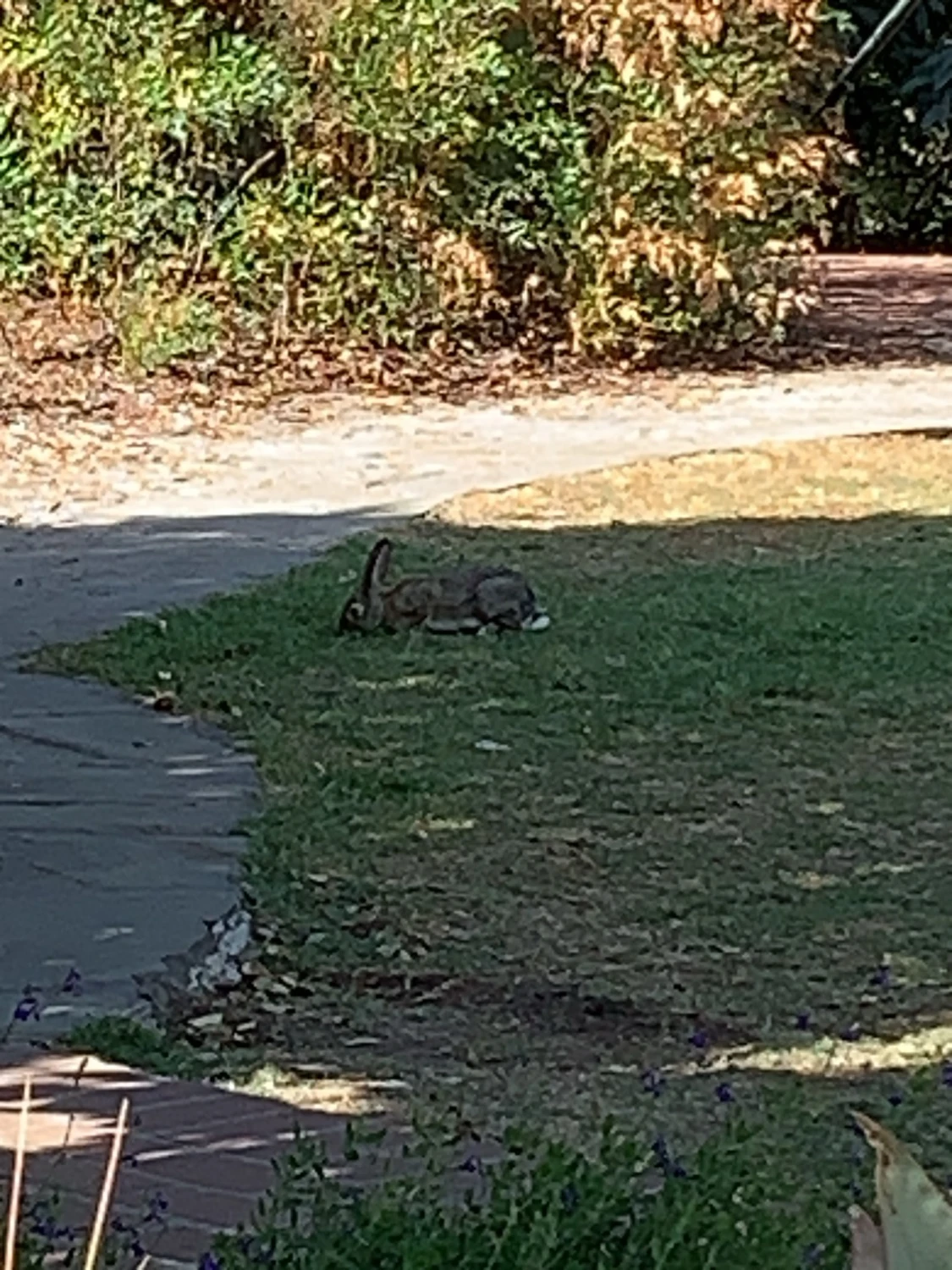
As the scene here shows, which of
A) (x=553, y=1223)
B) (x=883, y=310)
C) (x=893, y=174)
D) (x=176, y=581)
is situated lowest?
(x=883, y=310)

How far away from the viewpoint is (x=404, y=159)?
1741cm

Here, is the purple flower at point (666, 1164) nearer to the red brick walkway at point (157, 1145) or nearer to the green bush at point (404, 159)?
the red brick walkway at point (157, 1145)

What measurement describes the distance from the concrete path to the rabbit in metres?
1.03

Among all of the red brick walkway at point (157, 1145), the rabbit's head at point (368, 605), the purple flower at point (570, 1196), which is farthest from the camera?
the rabbit's head at point (368, 605)

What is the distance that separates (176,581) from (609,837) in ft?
13.8

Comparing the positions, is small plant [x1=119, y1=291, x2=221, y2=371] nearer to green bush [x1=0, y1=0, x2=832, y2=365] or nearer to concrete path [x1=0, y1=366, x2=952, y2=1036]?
green bush [x1=0, y1=0, x2=832, y2=365]

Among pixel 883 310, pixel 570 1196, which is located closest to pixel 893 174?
pixel 883 310

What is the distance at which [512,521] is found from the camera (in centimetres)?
1264

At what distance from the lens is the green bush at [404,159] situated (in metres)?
16.8

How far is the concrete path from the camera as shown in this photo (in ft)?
19.0

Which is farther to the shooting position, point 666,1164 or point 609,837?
point 609,837

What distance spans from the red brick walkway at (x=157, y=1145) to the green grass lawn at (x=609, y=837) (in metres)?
0.49

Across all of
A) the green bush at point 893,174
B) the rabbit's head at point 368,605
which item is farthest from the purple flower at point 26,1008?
the green bush at point 893,174

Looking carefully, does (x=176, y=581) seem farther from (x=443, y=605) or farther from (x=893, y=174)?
(x=893, y=174)
